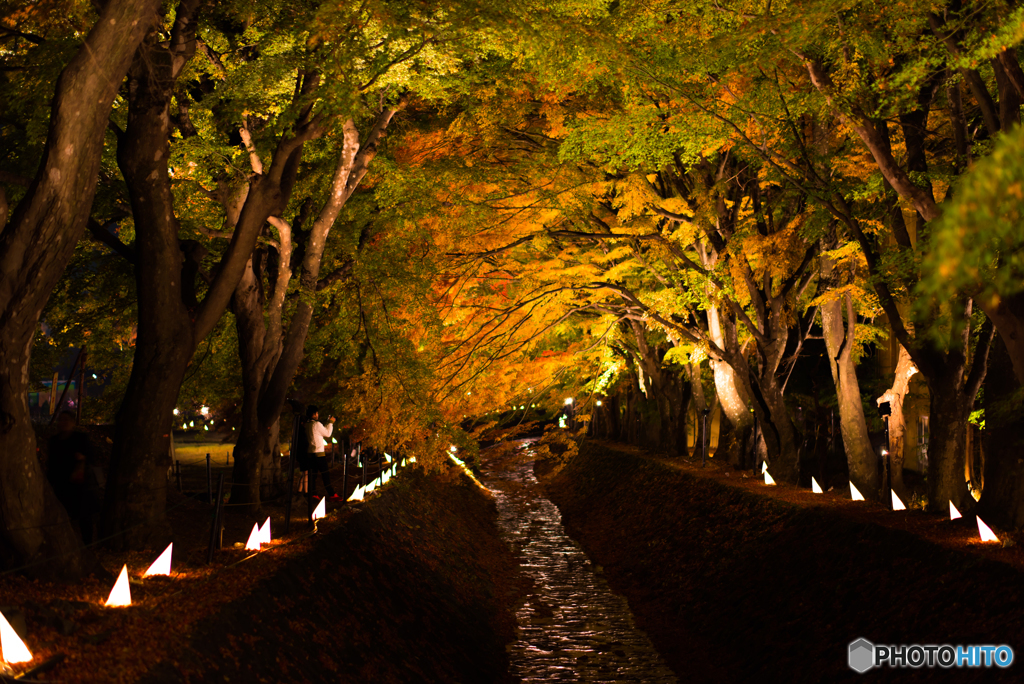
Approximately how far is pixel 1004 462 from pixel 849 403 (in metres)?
5.77

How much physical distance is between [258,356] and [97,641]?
9151 mm

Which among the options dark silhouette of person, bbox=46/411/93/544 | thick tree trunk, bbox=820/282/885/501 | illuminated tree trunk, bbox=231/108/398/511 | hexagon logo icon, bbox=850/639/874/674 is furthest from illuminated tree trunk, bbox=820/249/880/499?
dark silhouette of person, bbox=46/411/93/544

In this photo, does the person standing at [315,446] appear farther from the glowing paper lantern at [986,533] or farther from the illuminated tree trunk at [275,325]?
the glowing paper lantern at [986,533]

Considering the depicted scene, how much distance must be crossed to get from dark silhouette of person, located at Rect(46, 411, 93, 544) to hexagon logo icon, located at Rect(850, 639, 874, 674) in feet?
29.3

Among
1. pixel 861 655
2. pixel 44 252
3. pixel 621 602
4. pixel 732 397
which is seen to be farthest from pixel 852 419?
pixel 44 252

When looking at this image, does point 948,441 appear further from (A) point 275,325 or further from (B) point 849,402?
(A) point 275,325

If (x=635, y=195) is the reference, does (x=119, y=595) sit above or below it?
below

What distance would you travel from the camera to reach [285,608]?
25.2ft

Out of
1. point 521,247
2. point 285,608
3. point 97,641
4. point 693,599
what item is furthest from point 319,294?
point 97,641

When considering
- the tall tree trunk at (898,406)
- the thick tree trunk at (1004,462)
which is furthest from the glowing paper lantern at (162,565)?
the tall tree trunk at (898,406)

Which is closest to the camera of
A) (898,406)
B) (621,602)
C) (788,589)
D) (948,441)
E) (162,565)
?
(162,565)

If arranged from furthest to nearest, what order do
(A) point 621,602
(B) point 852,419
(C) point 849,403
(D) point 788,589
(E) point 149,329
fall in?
1. (C) point 849,403
2. (B) point 852,419
3. (A) point 621,602
4. (D) point 788,589
5. (E) point 149,329

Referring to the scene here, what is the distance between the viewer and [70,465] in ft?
30.3

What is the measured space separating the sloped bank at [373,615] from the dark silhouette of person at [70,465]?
284 centimetres
